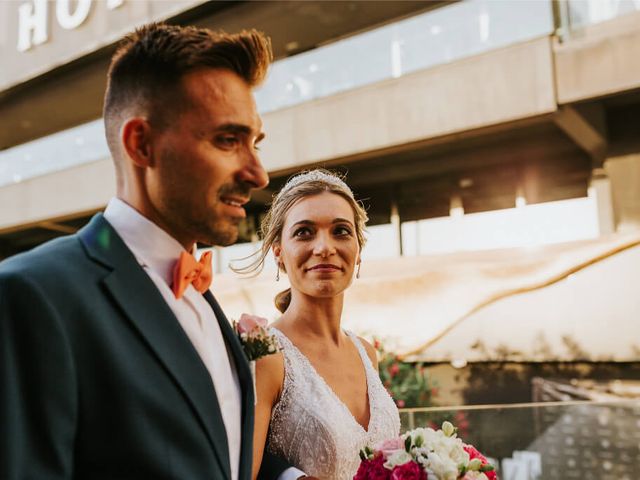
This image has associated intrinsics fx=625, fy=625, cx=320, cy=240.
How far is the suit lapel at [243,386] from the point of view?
55.7 inches

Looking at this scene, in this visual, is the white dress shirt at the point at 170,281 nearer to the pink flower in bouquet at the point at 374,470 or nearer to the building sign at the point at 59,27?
the pink flower in bouquet at the point at 374,470

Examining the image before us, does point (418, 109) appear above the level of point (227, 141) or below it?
above

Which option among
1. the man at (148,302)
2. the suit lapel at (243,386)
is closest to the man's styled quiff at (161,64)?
the man at (148,302)

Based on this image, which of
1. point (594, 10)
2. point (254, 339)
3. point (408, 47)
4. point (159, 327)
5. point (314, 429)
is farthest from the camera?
point (408, 47)

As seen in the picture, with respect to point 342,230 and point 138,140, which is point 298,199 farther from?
point 138,140

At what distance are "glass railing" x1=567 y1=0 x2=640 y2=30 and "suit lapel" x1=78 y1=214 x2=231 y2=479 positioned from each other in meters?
9.07

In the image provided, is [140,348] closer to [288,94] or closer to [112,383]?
[112,383]

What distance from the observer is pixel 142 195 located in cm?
137

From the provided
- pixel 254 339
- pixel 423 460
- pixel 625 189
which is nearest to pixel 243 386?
pixel 254 339

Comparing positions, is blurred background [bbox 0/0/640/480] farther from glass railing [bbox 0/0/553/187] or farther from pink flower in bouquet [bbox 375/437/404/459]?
pink flower in bouquet [bbox 375/437/404/459]

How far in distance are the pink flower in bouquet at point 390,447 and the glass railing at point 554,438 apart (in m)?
2.84

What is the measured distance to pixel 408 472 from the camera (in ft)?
6.63

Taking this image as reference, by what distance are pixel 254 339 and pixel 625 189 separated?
9313 millimetres

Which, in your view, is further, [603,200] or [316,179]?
[603,200]
